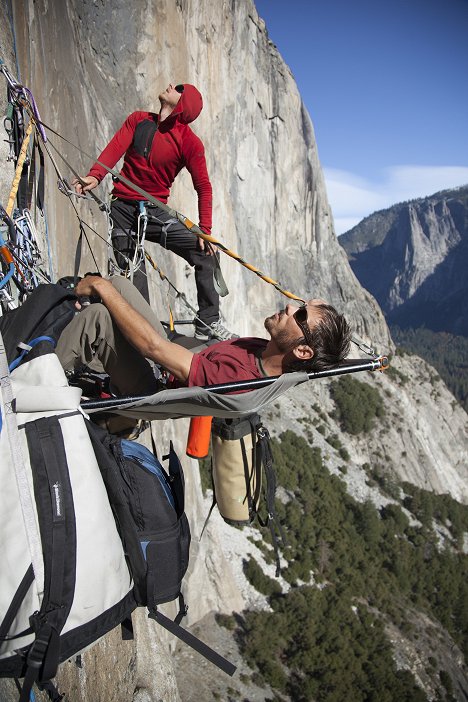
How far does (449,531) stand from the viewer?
152ft

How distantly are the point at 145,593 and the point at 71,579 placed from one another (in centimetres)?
48

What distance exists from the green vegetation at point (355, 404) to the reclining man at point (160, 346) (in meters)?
50.4

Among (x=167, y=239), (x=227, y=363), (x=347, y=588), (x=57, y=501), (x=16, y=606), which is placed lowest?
(x=347, y=588)

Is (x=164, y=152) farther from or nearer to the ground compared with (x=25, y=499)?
farther from the ground

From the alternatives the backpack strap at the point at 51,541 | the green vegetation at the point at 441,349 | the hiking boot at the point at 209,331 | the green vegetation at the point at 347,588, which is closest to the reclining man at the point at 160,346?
the backpack strap at the point at 51,541

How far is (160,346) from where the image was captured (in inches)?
109

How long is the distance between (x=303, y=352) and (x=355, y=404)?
169 feet

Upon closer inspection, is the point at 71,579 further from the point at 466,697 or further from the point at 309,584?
the point at 466,697

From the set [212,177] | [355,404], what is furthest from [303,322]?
[355,404]

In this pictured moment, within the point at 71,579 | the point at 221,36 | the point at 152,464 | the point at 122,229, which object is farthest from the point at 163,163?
the point at 221,36

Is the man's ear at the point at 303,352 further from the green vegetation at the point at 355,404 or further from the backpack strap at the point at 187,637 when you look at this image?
the green vegetation at the point at 355,404

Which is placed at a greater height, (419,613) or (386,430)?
(386,430)

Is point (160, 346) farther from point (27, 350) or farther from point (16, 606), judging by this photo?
point (16, 606)

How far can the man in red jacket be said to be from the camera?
5062mm
